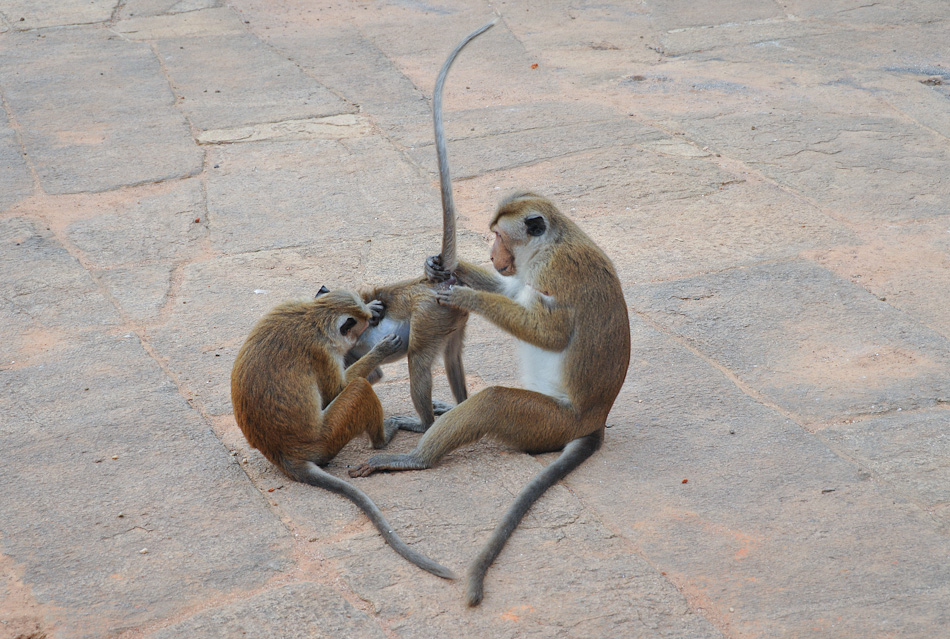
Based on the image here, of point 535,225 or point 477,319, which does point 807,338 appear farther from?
point 535,225

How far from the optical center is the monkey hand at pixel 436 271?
484 centimetres

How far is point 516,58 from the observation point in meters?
11.6

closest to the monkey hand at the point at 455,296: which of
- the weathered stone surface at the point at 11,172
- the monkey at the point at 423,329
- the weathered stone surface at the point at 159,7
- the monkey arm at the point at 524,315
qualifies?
the monkey arm at the point at 524,315

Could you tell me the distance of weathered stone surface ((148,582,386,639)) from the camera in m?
3.38

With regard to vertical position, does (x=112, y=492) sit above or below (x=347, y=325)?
below

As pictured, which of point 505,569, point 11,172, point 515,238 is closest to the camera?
point 505,569

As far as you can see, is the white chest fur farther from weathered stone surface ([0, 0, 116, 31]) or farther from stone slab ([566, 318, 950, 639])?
weathered stone surface ([0, 0, 116, 31])

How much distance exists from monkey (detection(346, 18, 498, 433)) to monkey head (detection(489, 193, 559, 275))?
0.24m

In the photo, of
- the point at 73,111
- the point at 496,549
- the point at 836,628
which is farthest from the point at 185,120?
the point at 836,628

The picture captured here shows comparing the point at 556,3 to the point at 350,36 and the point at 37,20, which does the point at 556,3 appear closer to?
the point at 350,36

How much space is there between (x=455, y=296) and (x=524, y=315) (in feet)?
1.13

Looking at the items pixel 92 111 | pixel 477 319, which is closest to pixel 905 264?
pixel 477 319

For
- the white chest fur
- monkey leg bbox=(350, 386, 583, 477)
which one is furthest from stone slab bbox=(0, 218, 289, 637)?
the white chest fur

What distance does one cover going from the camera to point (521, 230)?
468 centimetres
